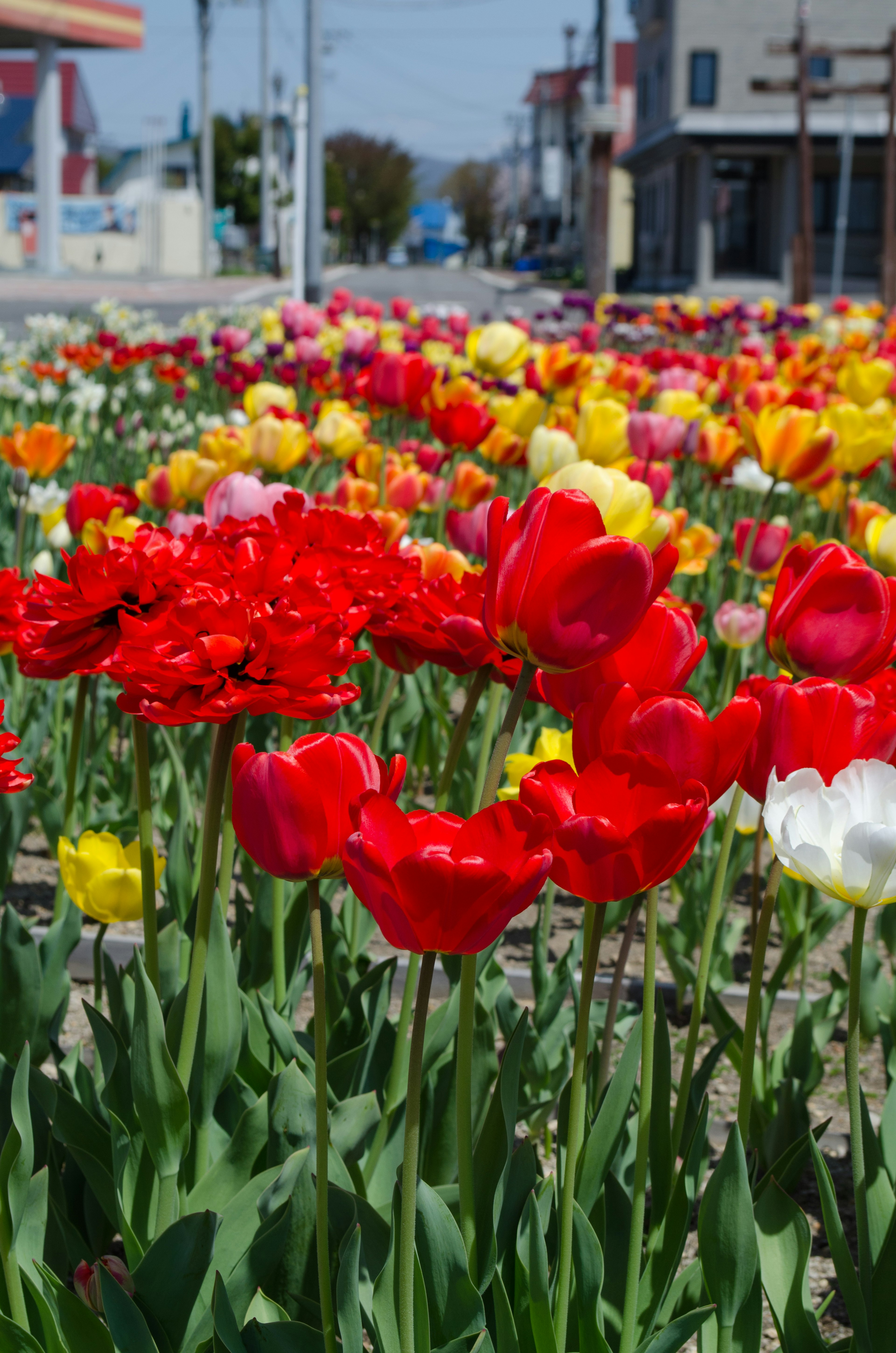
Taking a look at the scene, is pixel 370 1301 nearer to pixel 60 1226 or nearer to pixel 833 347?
pixel 60 1226

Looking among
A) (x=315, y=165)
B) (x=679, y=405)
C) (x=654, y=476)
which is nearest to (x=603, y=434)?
(x=654, y=476)

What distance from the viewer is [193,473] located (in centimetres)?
276

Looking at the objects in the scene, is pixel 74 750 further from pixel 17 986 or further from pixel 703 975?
pixel 703 975

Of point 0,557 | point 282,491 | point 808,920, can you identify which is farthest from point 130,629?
point 0,557

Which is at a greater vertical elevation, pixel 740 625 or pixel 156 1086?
pixel 740 625

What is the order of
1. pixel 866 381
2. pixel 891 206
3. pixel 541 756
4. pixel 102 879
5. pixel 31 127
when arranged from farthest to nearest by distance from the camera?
pixel 31 127 → pixel 891 206 → pixel 866 381 → pixel 541 756 → pixel 102 879

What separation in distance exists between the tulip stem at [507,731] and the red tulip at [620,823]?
10 cm

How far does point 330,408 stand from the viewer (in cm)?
371

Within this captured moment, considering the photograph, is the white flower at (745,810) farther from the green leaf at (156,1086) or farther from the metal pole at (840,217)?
the metal pole at (840,217)

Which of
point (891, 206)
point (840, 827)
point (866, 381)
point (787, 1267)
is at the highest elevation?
point (891, 206)

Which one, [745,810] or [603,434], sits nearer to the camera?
[745,810]

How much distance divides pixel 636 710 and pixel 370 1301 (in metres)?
0.63

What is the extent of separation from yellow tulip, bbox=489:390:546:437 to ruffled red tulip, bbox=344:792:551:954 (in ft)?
8.67

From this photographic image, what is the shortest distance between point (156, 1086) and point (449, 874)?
556 millimetres
